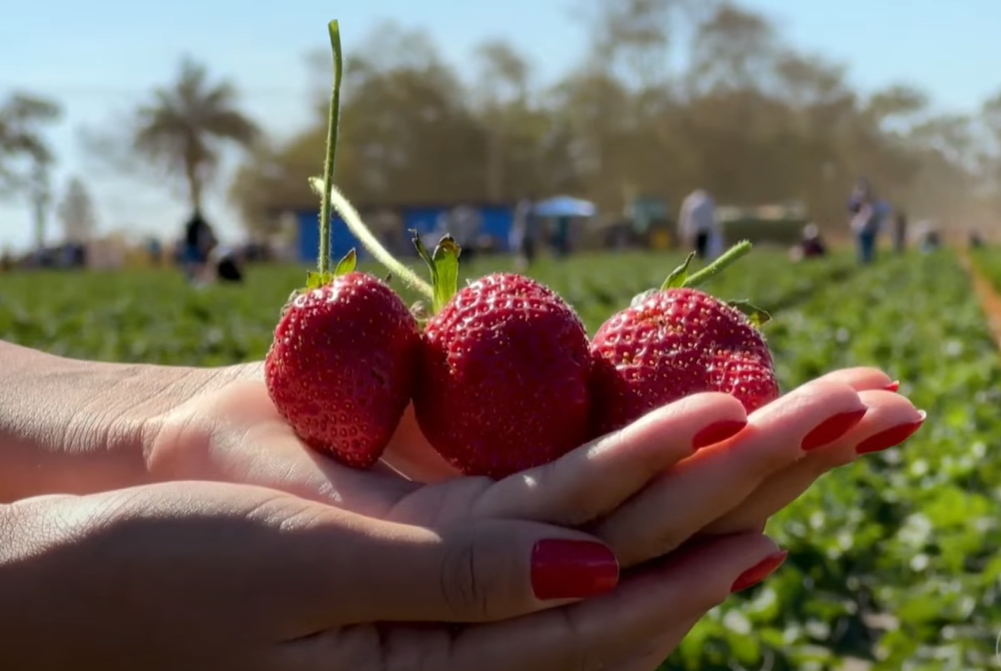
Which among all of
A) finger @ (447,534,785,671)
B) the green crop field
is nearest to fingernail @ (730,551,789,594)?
finger @ (447,534,785,671)

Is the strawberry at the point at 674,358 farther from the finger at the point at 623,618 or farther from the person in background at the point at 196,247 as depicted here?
the person in background at the point at 196,247

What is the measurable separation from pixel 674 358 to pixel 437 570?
1.63ft

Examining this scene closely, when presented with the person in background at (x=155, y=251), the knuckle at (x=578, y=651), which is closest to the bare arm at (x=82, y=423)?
the knuckle at (x=578, y=651)

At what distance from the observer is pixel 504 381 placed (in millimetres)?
1643

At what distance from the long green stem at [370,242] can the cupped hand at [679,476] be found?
40cm

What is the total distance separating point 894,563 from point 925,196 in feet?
494

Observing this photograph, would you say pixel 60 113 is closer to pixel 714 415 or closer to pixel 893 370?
pixel 893 370

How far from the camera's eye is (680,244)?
194 feet

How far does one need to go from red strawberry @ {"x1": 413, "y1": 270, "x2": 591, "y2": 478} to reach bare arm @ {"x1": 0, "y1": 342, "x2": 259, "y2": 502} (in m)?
0.55

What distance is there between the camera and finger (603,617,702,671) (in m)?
1.55

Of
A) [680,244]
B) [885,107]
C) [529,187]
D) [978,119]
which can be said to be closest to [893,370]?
[680,244]

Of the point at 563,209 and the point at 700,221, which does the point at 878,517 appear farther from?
the point at 563,209

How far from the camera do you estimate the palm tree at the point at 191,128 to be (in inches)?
2623

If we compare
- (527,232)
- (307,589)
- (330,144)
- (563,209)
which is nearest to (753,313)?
(330,144)
